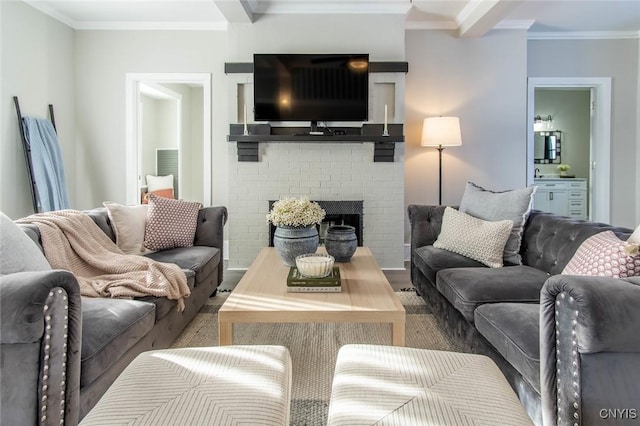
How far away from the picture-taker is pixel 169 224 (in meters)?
3.01

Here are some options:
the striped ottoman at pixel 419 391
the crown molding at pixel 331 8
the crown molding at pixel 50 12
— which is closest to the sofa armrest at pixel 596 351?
the striped ottoman at pixel 419 391

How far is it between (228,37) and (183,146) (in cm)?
296

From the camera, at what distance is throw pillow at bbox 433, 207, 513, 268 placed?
8.43ft

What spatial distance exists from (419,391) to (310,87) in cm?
355

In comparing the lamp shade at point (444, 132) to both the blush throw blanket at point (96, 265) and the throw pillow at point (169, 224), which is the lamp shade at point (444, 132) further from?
the blush throw blanket at point (96, 265)

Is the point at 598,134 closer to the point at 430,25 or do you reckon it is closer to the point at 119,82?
the point at 430,25

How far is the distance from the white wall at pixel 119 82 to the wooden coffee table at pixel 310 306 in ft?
9.48

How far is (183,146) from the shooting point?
6.78 m

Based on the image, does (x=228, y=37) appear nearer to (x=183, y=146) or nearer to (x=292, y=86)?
(x=292, y=86)

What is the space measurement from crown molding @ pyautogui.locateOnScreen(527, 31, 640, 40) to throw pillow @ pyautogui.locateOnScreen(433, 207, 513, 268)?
3.18 metres

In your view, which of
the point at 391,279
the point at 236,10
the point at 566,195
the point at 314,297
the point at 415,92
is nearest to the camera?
the point at 314,297

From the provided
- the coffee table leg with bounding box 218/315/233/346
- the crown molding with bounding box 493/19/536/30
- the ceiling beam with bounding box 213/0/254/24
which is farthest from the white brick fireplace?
the coffee table leg with bounding box 218/315/233/346

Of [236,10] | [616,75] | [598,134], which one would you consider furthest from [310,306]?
[616,75]

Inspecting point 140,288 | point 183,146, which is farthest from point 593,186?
point 183,146
